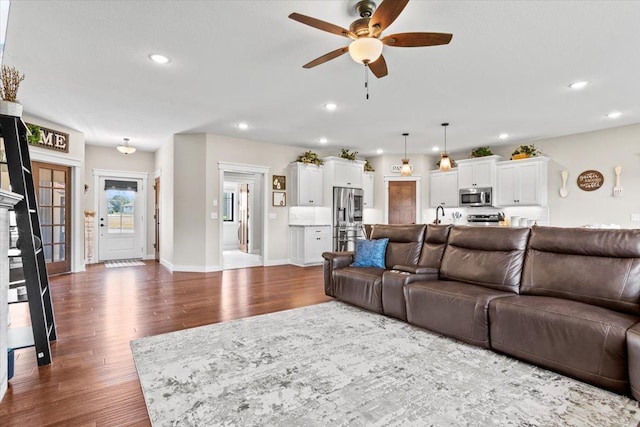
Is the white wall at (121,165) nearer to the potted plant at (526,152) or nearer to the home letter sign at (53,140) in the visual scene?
the home letter sign at (53,140)

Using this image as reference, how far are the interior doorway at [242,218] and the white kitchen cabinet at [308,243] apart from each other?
1016mm

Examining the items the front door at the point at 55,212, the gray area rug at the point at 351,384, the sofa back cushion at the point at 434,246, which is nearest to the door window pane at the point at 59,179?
the front door at the point at 55,212

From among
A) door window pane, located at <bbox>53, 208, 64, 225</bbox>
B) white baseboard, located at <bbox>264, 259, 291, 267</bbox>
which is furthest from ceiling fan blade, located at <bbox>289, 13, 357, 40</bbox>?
door window pane, located at <bbox>53, 208, 64, 225</bbox>

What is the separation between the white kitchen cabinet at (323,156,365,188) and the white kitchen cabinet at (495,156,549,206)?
305 centimetres

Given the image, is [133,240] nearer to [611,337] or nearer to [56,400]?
[56,400]

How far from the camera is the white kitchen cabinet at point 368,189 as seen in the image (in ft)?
27.9

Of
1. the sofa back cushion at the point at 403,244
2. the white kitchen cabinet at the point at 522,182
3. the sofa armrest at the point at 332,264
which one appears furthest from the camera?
the white kitchen cabinet at the point at 522,182

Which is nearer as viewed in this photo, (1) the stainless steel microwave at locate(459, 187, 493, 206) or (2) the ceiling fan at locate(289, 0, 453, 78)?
(2) the ceiling fan at locate(289, 0, 453, 78)

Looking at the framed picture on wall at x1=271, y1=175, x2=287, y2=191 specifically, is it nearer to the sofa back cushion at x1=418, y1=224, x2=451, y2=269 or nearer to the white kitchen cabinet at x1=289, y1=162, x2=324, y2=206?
the white kitchen cabinet at x1=289, y1=162, x2=324, y2=206

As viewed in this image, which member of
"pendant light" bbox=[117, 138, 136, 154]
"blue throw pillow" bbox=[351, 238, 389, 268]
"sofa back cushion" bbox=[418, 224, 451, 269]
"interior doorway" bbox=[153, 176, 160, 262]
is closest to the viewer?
"sofa back cushion" bbox=[418, 224, 451, 269]

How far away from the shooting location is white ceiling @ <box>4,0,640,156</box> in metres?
2.64

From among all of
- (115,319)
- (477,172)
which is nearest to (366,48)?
(115,319)

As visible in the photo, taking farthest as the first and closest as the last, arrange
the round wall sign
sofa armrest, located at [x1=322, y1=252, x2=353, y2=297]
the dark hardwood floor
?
the round wall sign < sofa armrest, located at [x1=322, y1=252, x2=353, y2=297] < the dark hardwood floor

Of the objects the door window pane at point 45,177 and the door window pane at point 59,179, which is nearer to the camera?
the door window pane at point 45,177
